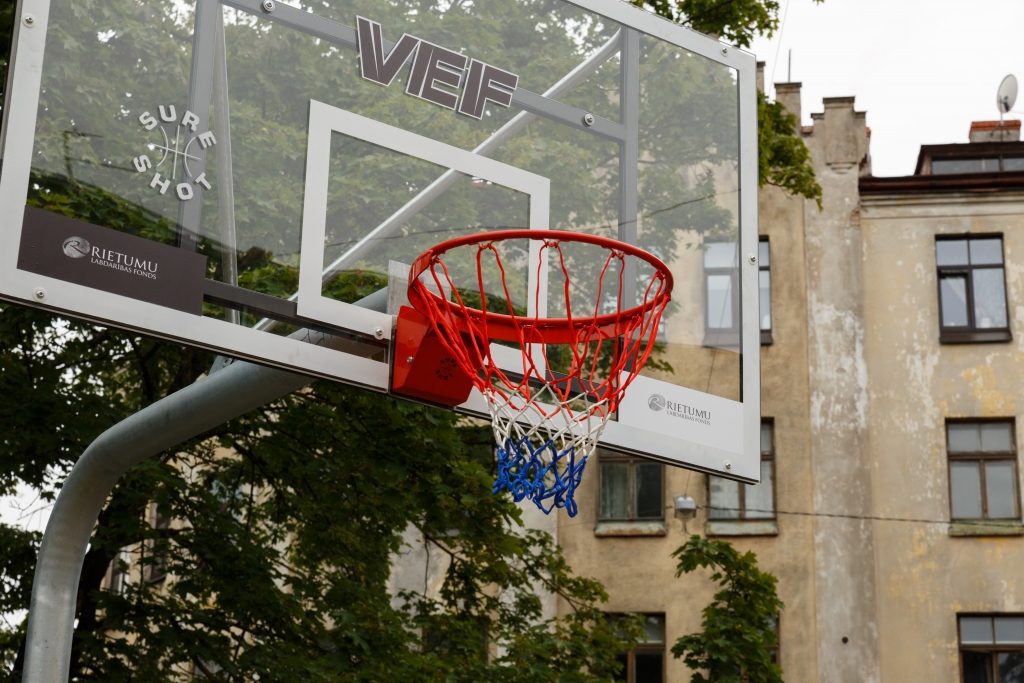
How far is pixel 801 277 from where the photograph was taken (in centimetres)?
1892

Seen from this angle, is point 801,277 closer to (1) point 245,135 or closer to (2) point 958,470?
(2) point 958,470

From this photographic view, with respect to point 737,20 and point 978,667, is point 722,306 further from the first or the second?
point 978,667

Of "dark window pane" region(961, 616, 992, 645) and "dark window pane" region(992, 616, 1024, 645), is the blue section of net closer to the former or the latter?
"dark window pane" region(961, 616, 992, 645)

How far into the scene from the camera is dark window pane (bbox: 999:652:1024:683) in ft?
55.9

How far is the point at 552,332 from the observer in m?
6.05

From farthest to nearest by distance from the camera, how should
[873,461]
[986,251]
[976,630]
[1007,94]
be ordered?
[1007,94]
[986,251]
[873,461]
[976,630]

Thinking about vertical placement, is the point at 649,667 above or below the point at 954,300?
below

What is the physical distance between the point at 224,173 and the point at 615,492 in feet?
44.0

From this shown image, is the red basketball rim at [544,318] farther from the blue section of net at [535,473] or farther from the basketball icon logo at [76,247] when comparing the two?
the basketball icon logo at [76,247]

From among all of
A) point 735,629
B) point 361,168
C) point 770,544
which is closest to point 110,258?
point 361,168

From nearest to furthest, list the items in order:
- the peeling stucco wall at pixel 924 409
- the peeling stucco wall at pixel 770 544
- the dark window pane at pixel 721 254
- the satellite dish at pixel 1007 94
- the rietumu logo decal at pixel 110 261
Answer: the rietumu logo decal at pixel 110 261
the dark window pane at pixel 721 254
the peeling stucco wall at pixel 924 409
the peeling stucco wall at pixel 770 544
the satellite dish at pixel 1007 94

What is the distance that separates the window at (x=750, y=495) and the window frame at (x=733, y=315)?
1161 centimetres

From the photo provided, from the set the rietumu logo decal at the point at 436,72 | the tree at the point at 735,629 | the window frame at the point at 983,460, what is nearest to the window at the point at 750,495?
the window frame at the point at 983,460

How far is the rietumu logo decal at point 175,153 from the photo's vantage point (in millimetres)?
5473
